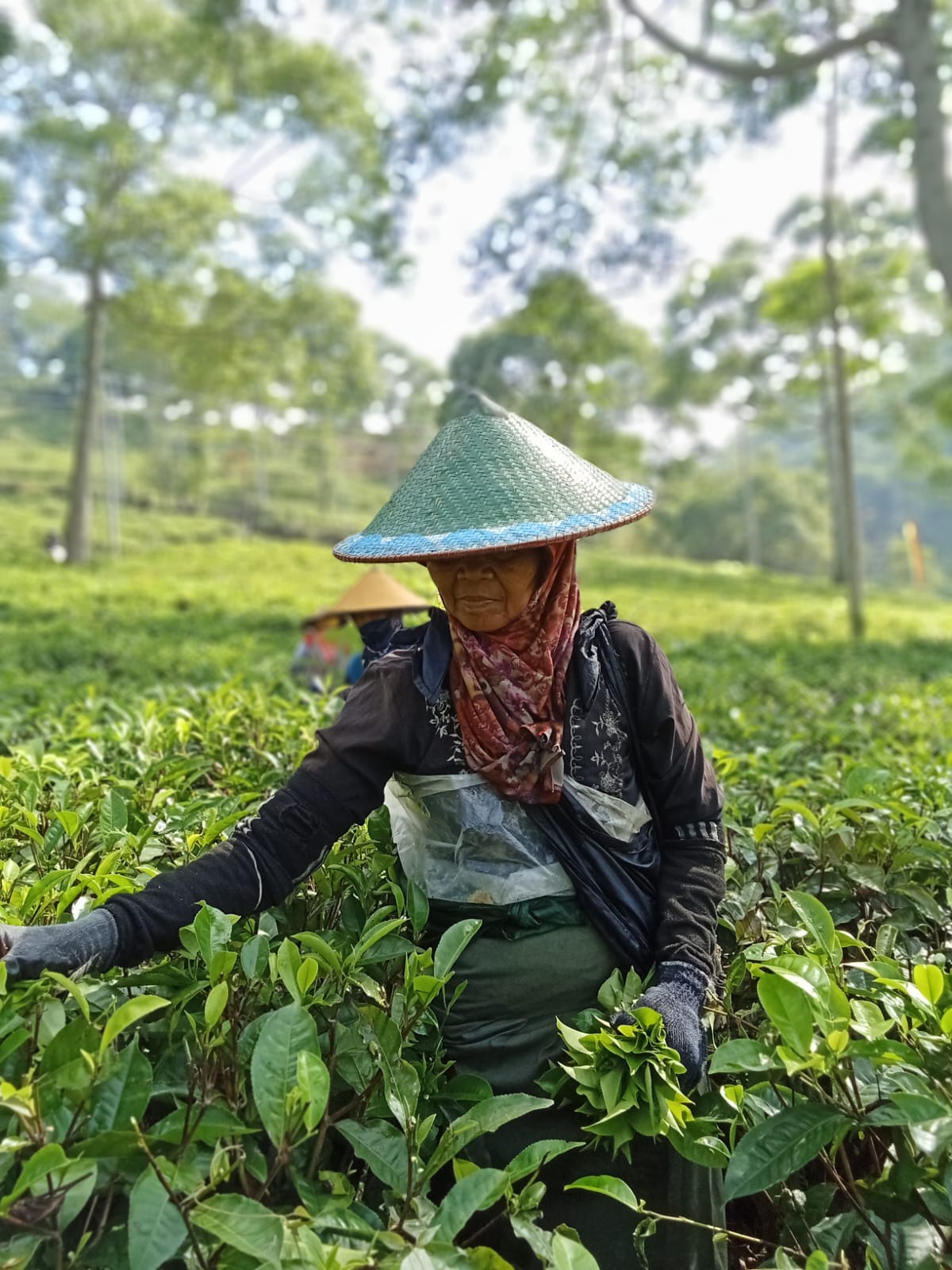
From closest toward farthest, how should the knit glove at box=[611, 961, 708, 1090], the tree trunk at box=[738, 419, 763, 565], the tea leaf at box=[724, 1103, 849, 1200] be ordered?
the tea leaf at box=[724, 1103, 849, 1200] → the knit glove at box=[611, 961, 708, 1090] → the tree trunk at box=[738, 419, 763, 565]

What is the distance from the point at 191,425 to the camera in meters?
26.5

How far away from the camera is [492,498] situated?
1.30 meters

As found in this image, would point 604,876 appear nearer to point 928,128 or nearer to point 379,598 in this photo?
point 379,598

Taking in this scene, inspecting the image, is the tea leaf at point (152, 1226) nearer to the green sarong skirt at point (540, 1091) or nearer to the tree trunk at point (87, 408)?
the green sarong skirt at point (540, 1091)

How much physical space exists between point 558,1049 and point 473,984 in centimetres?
15

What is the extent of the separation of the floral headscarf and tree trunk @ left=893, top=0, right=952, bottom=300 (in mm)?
7238

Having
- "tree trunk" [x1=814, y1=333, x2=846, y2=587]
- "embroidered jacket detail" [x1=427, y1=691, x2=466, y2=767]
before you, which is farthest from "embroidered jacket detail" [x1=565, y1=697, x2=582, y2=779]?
"tree trunk" [x1=814, y1=333, x2=846, y2=587]

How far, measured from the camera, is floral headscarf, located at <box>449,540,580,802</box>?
1.32 m

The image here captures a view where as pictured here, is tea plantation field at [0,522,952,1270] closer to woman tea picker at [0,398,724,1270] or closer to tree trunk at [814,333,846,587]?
woman tea picker at [0,398,724,1270]

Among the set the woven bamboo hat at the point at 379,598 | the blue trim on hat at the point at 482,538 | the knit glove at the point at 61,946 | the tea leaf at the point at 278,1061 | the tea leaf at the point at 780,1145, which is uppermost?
the blue trim on hat at the point at 482,538

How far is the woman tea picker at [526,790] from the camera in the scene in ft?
4.21

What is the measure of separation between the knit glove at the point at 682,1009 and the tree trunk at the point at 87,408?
1364 cm

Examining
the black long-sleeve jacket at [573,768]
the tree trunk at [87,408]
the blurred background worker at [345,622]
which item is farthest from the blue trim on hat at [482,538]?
the tree trunk at [87,408]

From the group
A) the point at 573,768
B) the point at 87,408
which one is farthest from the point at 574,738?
the point at 87,408
